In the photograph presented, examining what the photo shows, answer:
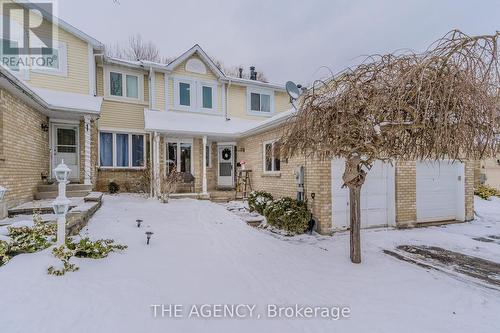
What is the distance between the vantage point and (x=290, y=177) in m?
8.60

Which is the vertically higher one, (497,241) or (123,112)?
(123,112)

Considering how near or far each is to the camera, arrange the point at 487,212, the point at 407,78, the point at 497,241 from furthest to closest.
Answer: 1. the point at 487,212
2. the point at 497,241
3. the point at 407,78

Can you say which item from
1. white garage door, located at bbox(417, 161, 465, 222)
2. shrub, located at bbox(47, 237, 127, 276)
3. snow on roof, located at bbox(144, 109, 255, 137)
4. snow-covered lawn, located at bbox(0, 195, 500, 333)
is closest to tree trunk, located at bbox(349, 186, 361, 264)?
snow-covered lawn, located at bbox(0, 195, 500, 333)

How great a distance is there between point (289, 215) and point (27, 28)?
40.5 ft

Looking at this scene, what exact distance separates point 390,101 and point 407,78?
1.05 feet

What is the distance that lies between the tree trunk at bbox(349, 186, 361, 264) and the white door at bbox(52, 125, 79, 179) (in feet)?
35.8

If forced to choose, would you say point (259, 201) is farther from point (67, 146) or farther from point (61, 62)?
point (61, 62)

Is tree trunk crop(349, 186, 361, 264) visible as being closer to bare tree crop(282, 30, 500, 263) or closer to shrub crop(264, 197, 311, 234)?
bare tree crop(282, 30, 500, 263)

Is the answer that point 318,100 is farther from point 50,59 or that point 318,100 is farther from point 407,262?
point 50,59

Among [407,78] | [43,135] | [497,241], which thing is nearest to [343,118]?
[407,78]

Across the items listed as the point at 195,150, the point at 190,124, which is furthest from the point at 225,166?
the point at 190,124

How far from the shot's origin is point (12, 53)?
392 inches

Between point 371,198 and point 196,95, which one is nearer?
point 371,198

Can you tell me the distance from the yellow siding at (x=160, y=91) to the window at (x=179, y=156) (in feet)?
6.95
